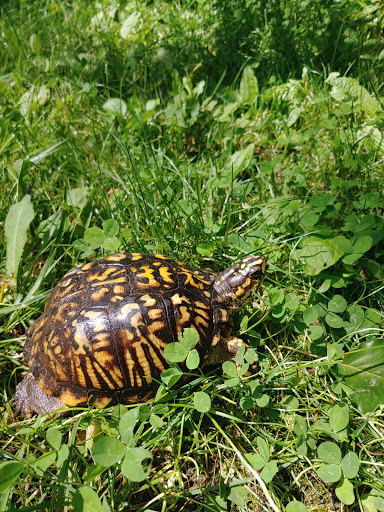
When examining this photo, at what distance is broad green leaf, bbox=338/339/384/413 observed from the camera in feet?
5.57

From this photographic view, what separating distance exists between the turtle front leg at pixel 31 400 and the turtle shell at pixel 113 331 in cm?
7

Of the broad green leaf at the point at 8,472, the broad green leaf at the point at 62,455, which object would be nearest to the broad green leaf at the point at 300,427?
the broad green leaf at the point at 62,455

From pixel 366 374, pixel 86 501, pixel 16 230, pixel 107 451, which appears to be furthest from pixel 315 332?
pixel 16 230

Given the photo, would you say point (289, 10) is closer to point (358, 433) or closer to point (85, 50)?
point (85, 50)

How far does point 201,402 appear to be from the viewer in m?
1.64

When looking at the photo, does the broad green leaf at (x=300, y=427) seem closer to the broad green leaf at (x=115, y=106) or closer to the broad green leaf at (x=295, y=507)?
the broad green leaf at (x=295, y=507)

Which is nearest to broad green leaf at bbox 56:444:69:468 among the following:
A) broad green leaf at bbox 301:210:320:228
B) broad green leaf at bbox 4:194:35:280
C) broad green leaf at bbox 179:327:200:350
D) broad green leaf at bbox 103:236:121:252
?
broad green leaf at bbox 179:327:200:350

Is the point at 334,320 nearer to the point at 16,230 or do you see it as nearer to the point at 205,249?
the point at 205,249

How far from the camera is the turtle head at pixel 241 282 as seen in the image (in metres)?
1.99

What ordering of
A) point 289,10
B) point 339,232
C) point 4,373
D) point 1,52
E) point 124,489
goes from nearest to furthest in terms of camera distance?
point 124,489 → point 4,373 → point 339,232 → point 289,10 → point 1,52

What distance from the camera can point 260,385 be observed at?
177cm

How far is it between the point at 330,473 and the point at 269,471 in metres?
0.25

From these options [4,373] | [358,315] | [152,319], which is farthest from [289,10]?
[4,373]

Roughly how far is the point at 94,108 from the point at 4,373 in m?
2.17
